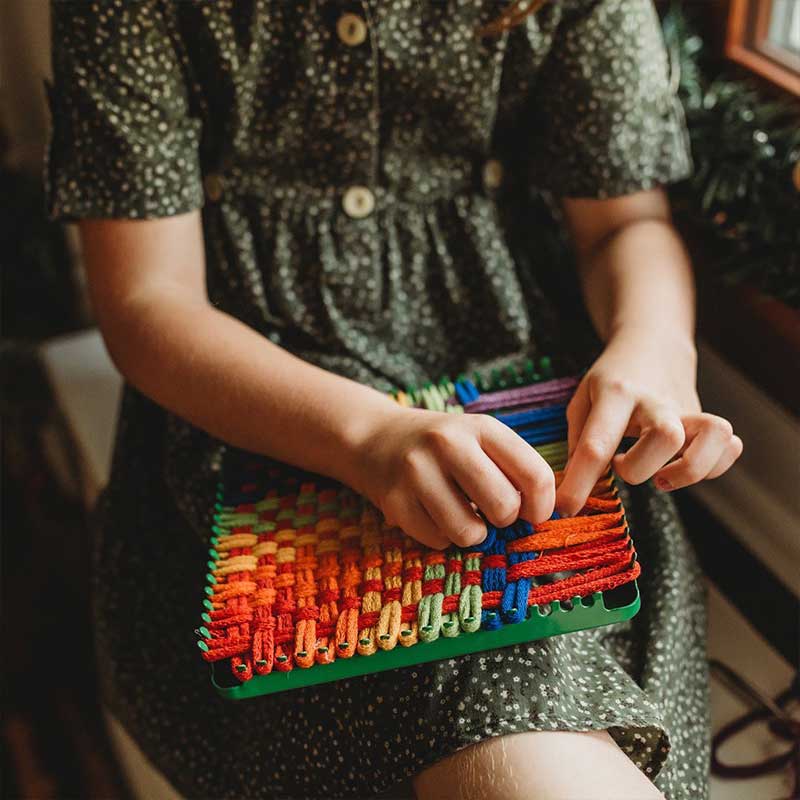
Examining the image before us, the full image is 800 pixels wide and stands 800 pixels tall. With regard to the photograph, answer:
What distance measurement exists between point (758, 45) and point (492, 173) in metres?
0.32

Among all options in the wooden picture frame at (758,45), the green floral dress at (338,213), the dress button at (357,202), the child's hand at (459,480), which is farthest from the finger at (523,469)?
the wooden picture frame at (758,45)

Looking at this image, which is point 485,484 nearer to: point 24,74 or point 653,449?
point 653,449

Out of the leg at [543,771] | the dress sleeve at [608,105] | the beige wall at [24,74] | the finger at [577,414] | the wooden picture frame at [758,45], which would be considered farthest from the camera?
the beige wall at [24,74]

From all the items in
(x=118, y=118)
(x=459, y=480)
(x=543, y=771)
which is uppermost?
(x=118, y=118)

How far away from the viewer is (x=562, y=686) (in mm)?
539

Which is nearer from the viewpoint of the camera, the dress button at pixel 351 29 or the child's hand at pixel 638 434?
the child's hand at pixel 638 434

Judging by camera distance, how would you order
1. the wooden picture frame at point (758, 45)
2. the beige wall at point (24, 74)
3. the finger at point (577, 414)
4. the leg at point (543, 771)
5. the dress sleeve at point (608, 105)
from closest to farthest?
the leg at point (543, 771) → the finger at point (577, 414) → the dress sleeve at point (608, 105) → the wooden picture frame at point (758, 45) → the beige wall at point (24, 74)

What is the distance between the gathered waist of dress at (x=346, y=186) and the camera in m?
0.74

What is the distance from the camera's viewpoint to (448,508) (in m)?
0.53

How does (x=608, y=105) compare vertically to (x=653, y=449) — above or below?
above

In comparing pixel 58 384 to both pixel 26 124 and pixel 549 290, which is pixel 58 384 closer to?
pixel 26 124

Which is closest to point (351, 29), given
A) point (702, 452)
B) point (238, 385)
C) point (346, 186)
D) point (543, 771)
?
point (346, 186)

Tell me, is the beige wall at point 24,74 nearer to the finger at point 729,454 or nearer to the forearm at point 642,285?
the forearm at point 642,285

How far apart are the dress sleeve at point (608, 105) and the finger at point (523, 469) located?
278 millimetres
